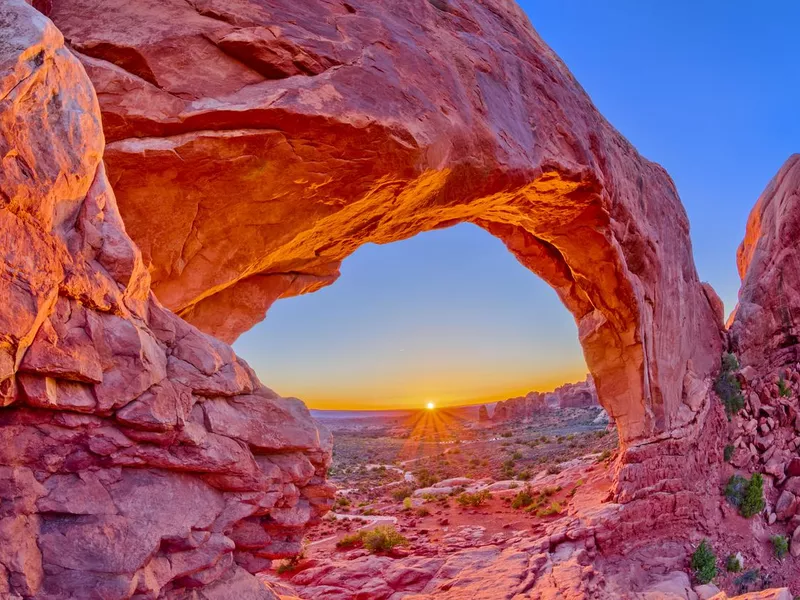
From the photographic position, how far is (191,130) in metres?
5.19

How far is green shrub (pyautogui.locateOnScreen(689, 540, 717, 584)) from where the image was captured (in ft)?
33.6

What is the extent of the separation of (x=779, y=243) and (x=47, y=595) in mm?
18604

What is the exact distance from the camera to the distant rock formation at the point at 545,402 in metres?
58.9

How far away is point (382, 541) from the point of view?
11539 millimetres

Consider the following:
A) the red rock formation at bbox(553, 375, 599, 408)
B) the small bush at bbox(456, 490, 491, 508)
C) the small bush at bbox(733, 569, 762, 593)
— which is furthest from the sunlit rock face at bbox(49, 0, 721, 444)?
the red rock formation at bbox(553, 375, 599, 408)

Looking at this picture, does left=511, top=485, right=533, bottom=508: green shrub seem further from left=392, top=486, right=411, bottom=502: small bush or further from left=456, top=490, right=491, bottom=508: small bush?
left=392, top=486, right=411, bottom=502: small bush

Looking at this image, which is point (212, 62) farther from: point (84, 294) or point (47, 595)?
point (47, 595)

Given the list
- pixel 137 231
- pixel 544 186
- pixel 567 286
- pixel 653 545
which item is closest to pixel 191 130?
pixel 137 231

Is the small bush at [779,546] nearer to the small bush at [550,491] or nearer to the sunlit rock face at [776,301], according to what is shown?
the sunlit rock face at [776,301]

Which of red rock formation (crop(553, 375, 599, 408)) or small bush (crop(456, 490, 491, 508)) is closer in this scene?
small bush (crop(456, 490, 491, 508))

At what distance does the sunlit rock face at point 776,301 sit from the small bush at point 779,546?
487 centimetres

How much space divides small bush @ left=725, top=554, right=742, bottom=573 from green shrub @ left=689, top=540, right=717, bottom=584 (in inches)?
16.9

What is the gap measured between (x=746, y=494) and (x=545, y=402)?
51.8 m

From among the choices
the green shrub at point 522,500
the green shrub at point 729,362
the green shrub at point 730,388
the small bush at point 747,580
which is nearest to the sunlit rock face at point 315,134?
the green shrub at point 730,388
